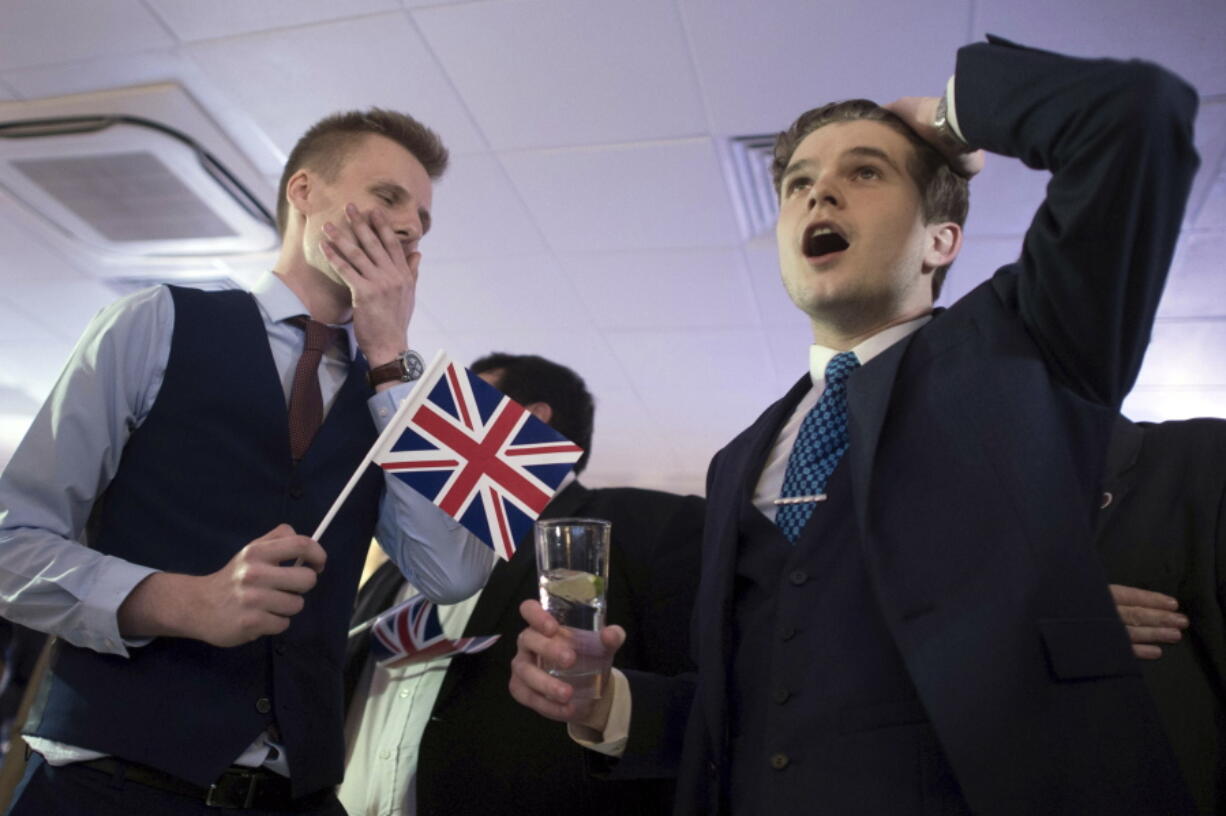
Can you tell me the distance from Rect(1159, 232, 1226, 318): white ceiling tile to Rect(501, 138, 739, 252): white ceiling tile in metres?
1.70

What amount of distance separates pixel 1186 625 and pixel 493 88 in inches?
91.1

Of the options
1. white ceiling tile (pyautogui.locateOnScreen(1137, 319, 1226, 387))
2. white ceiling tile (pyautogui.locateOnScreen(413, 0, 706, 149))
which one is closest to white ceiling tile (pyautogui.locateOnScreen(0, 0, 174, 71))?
white ceiling tile (pyautogui.locateOnScreen(413, 0, 706, 149))

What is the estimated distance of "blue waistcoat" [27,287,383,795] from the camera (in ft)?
3.58

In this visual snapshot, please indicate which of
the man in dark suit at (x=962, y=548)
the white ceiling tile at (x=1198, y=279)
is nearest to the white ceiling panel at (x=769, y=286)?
the white ceiling tile at (x=1198, y=279)

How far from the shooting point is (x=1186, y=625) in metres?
1.33

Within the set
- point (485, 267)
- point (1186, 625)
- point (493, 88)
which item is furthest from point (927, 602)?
point (485, 267)

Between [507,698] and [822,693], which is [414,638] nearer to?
[507,698]

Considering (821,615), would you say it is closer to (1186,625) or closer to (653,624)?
(1186,625)

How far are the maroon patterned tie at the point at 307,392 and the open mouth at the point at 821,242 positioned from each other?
0.72 meters

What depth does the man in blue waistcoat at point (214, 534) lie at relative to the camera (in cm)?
107

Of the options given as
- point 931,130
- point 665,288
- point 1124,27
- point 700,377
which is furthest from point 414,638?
point 700,377

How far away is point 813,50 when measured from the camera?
A: 2.60 m

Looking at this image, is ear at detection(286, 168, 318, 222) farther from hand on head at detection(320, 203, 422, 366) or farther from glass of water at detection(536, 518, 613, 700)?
glass of water at detection(536, 518, 613, 700)

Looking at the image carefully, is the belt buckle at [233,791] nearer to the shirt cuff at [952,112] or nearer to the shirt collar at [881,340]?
the shirt collar at [881,340]
